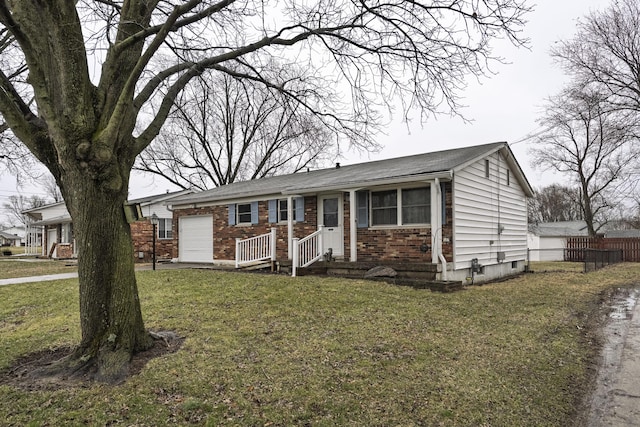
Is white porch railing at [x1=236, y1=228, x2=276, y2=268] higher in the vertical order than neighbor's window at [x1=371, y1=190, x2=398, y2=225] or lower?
lower

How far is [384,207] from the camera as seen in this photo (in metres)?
11.8

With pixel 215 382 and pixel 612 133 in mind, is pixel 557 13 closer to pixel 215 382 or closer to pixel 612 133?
pixel 215 382

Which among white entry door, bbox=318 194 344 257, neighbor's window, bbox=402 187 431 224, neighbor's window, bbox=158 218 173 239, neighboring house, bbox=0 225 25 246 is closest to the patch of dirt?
neighbor's window, bbox=402 187 431 224

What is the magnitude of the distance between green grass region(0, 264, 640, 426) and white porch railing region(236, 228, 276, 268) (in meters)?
4.69

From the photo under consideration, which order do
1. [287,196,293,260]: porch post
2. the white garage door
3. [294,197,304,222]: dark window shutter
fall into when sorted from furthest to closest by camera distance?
the white garage door, [294,197,304,222]: dark window shutter, [287,196,293,260]: porch post

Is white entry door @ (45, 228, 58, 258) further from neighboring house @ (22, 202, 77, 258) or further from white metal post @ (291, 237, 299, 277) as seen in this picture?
white metal post @ (291, 237, 299, 277)

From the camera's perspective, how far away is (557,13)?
5918mm

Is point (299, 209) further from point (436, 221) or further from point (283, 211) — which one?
point (436, 221)

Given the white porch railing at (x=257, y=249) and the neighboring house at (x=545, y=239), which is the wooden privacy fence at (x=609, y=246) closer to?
the neighboring house at (x=545, y=239)

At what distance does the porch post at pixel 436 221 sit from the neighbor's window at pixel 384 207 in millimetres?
1301

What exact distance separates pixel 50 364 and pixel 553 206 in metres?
62.9

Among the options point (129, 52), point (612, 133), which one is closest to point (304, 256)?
point (129, 52)

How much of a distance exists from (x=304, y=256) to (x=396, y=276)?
3.07m

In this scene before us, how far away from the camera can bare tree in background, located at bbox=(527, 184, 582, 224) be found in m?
54.5
